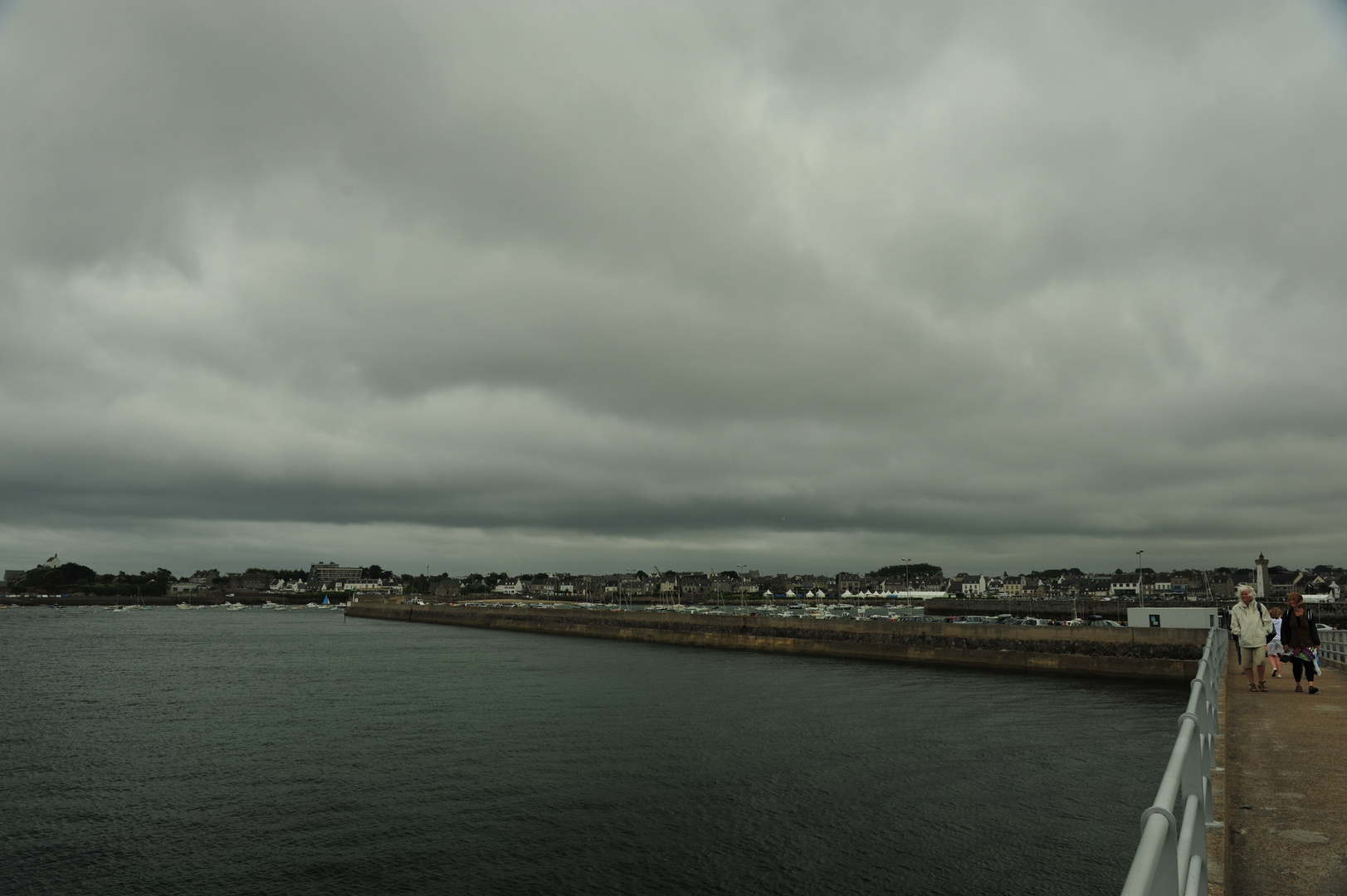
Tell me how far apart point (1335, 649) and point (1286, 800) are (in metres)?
18.7

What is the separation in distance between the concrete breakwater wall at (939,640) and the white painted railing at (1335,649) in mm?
22357

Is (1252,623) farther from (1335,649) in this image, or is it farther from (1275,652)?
(1335,649)

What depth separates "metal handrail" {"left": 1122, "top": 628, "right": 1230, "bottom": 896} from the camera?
2523 mm

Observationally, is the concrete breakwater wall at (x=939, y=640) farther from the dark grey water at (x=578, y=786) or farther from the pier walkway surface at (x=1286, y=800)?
the pier walkway surface at (x=1286, y=800)

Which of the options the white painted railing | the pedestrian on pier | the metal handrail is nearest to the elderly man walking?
the pedestrian on pier

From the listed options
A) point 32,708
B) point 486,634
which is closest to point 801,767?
point 32,708

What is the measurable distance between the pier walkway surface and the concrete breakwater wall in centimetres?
3858

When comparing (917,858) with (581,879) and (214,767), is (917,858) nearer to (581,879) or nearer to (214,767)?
(581,879)

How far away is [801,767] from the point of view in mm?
23719

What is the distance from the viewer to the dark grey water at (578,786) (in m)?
15.7

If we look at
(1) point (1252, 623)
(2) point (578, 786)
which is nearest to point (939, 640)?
(2) point (578, 786)

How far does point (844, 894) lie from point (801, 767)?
9406 millimetres

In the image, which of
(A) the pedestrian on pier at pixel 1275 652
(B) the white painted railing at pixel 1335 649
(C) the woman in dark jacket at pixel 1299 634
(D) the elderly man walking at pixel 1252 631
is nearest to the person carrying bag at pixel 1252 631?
(D) the elderly man walking at pixel 1252 631

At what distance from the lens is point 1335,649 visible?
20.9m
